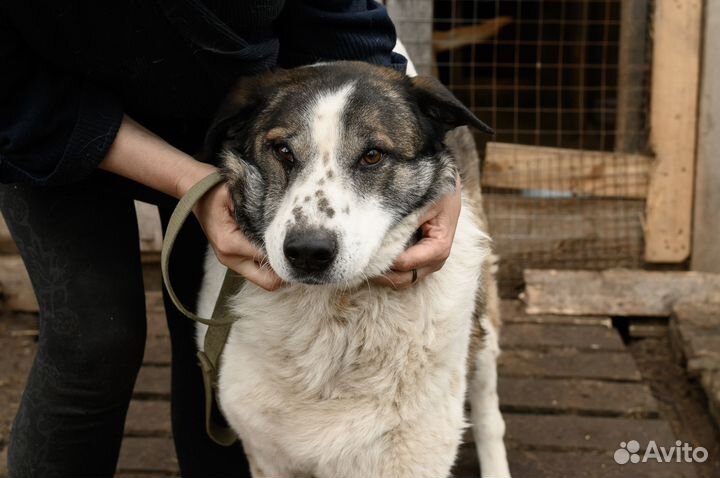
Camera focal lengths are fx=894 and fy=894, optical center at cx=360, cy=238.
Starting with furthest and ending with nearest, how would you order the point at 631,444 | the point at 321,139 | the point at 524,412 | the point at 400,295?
1. the point at 524,412
2. the point at 631,444
3. the point at 400,295
4. the point at 321,139

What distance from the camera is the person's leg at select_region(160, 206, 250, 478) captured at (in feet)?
7.58

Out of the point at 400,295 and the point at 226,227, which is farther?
the point at 400,295

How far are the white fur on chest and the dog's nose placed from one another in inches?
11.4

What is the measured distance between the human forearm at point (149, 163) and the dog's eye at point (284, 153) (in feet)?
0.52

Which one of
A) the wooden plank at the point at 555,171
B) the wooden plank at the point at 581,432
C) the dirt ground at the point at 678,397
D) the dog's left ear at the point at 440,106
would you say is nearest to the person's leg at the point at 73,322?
the dog's left ear at the point at 440,106

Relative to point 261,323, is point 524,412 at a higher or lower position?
lower

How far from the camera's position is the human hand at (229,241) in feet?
6.15

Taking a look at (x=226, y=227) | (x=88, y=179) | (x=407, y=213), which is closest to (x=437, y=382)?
(x=407, y=213)

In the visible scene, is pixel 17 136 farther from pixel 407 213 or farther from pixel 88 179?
pixel 407 213

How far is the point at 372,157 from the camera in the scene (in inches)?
76.0

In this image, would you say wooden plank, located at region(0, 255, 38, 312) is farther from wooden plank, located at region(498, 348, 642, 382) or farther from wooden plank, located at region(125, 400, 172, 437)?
wooden plank, located at region(498, 348, 642, 382)

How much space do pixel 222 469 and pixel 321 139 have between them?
1081mm

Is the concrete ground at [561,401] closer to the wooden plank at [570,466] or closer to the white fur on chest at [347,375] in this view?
the wooden plank at [570,466]

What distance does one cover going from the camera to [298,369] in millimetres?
2074
